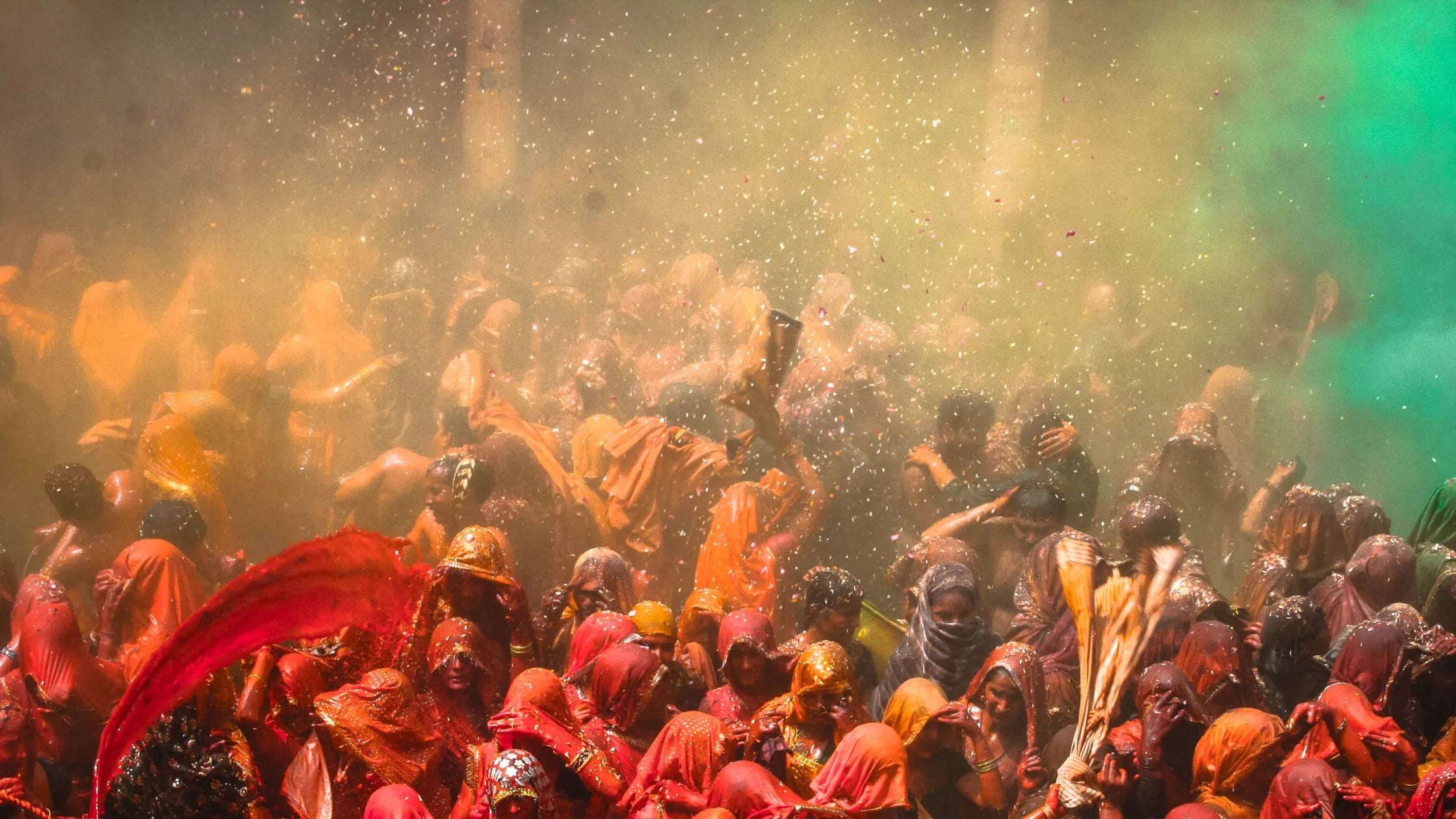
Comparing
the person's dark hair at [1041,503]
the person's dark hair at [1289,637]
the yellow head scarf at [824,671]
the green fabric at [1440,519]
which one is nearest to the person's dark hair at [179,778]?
the yellow head scarf at [824,671]

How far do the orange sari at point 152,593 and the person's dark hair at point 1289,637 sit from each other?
5024 millimetres

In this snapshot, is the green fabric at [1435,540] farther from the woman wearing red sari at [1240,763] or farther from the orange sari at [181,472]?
the orange sari at [181,472]

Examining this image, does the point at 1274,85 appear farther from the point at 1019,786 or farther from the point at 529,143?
the point at 1019,786

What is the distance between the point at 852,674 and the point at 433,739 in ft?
4.96

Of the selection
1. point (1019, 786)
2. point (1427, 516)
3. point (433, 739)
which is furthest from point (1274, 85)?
point (433, 739)

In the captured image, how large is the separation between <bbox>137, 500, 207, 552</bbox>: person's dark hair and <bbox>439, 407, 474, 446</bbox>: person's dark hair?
2.20 metres

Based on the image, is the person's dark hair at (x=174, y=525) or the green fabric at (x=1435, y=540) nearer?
the green fabric at (x=1435, y=540)

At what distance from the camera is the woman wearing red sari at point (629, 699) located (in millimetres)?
4320

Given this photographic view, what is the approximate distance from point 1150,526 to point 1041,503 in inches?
24.9

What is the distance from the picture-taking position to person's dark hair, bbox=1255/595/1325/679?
4.81m

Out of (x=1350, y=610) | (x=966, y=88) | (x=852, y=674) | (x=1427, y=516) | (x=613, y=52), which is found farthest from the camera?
(x=613, y=52)

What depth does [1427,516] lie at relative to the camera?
20.6 feet

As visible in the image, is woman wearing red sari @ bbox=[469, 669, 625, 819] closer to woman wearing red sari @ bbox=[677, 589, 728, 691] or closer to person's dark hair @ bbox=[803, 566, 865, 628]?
woman wearing red sari @ bbox=[677, 589, 728, 691]

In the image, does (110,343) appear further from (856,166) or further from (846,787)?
(846,787)
